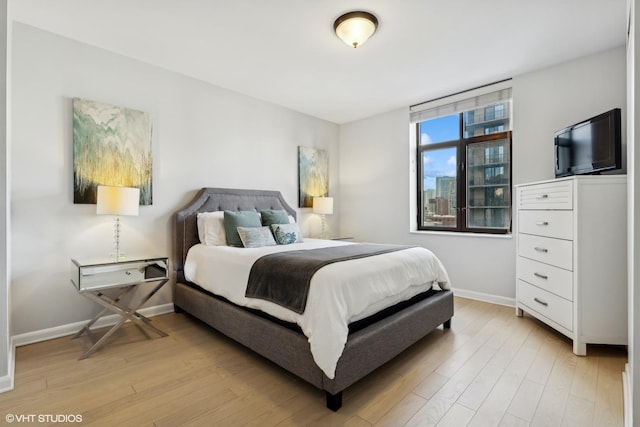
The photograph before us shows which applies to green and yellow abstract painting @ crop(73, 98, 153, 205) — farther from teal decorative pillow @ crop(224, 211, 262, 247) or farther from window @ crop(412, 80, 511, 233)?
window @ crop(412, 80, 511, 233)

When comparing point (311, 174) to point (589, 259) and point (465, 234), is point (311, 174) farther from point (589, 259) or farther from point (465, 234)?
point (589, 259)

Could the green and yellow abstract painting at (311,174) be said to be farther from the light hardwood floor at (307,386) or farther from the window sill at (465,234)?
the light hardwood floor at (307,386)

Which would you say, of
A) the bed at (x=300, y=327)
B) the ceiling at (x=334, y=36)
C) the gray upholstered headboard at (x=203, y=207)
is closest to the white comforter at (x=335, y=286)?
the bed at (x=300, y=327)

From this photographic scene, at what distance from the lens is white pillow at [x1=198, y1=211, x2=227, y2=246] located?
3129mm

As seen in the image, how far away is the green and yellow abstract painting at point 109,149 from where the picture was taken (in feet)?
8.65

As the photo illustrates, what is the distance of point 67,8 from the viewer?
2229mm

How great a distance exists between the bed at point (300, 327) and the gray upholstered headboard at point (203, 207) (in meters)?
0.01

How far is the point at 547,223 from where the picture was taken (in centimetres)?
261

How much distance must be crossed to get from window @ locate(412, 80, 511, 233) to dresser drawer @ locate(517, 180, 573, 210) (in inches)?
23.6

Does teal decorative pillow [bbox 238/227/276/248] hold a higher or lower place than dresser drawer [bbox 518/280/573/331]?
higher

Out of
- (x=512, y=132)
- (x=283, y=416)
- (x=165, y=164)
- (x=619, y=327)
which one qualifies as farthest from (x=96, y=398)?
(x=512, y=132)

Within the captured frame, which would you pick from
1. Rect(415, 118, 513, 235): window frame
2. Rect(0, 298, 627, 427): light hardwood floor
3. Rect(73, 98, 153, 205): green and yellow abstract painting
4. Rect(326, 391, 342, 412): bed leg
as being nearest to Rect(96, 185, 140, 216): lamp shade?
Rect(73, 98, 153, 205): green and yellow abstract painting

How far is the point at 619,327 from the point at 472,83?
107 inches

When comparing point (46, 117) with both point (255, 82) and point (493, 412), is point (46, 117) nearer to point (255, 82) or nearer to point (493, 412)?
point (255, 82)
